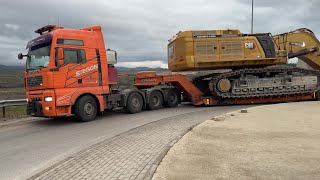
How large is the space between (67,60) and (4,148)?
473 cm

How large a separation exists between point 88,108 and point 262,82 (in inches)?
350

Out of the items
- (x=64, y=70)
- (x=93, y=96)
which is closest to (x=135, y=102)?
(x=93, y=96)

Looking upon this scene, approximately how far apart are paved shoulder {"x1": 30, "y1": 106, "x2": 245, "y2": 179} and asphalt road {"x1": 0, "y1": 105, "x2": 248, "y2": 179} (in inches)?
20.7

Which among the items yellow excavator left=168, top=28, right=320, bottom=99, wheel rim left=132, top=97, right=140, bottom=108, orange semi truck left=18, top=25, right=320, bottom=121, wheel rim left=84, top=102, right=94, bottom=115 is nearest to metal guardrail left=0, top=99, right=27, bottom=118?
orange semi truck left=18, top=25, right=320, bottom=121

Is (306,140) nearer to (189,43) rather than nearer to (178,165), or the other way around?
(178,165)

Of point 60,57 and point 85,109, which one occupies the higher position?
point 60,57

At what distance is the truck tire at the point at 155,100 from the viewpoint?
1647 centimetres

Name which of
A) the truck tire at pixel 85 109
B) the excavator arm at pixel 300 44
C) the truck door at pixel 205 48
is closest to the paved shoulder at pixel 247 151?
the truck tire at pixel 85 109

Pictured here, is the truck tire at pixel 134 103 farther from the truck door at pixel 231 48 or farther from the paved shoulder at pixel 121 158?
the paved shoulder at pixel 121 158

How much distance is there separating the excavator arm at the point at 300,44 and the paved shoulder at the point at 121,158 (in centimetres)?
1085

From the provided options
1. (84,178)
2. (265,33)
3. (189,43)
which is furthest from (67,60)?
(265,33)

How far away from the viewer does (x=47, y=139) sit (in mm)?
9945

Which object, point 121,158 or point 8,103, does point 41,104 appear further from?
point 121,158

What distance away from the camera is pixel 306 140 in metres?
8.21
